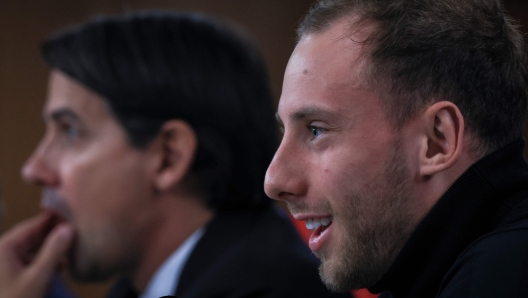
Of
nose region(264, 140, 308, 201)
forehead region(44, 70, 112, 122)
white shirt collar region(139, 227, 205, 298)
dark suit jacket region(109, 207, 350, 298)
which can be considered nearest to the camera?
nose region(264, 140, 308, 201)

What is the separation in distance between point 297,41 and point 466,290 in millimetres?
530

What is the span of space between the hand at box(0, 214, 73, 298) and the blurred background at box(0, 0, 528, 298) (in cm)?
172

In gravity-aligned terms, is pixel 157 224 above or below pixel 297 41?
below

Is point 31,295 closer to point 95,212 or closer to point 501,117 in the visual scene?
point 95,212

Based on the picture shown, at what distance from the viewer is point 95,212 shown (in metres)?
1.68

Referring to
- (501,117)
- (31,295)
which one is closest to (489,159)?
(501,117)

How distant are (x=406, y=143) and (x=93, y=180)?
1.00 meters

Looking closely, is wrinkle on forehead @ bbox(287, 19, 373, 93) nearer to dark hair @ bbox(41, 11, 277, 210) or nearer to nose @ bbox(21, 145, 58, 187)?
dark hair @ bbox(41, 11, 277, 210)

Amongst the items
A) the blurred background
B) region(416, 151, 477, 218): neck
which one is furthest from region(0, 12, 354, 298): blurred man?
the blurred background

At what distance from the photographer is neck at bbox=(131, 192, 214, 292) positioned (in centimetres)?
171

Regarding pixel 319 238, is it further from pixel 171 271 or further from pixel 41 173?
pixel 41 173

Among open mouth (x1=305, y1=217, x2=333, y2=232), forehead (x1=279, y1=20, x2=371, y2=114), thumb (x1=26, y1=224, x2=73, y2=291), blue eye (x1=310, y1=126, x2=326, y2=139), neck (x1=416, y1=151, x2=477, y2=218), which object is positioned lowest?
thumb (x1=26, y1=224, x2=73, y2=291)

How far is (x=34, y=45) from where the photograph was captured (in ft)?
11.5

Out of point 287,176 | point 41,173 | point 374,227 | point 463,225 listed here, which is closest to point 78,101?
point 41,173
